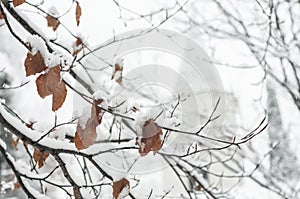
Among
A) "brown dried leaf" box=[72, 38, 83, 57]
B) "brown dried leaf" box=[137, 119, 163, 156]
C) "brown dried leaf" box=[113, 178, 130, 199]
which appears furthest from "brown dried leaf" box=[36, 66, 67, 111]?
"brown dried leaf" box=[72, 38, 83, 57]

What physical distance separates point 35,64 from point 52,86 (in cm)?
8

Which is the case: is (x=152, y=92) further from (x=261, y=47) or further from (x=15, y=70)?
(x=15, y=70)

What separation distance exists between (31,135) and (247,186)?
4.94m

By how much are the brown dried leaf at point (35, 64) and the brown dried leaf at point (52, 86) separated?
2 cm

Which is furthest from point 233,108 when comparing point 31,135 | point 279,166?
point 31,135

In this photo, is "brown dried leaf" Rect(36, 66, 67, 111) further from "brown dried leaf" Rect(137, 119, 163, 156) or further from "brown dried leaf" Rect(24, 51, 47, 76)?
"brown dried leaf" Rect(137, 119, 163, 156)

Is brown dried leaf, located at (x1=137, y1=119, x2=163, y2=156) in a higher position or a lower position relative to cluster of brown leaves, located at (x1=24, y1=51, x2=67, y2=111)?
lower

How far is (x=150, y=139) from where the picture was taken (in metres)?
1.31

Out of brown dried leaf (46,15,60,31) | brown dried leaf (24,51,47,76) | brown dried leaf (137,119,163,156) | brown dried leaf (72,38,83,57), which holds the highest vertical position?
brown dried leaf (46,15,60,31)

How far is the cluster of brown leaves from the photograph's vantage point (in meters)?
1.12

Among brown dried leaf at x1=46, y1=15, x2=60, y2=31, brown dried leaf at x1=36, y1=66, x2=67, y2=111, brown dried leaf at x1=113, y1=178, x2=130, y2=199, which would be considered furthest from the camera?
brown dried leaf at x1=46, y1=15, x2=60, y2=31

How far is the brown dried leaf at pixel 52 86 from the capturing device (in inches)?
44.3

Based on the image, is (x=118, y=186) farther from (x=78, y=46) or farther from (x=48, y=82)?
(x=78, y=46)

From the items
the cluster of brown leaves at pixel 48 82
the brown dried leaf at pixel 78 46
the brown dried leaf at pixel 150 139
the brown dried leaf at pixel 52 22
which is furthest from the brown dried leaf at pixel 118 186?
the brown dried leaf at pixel 52 22
